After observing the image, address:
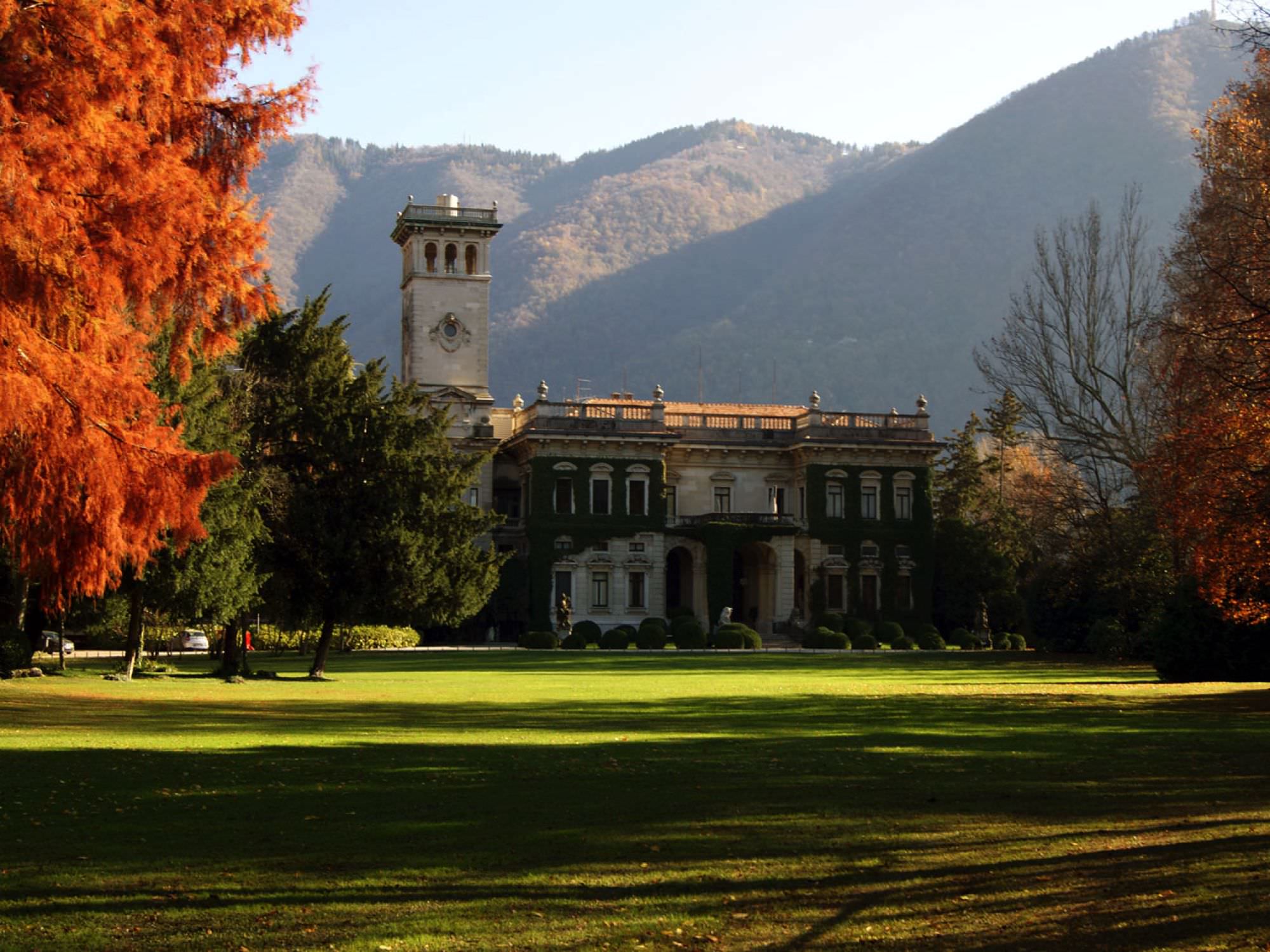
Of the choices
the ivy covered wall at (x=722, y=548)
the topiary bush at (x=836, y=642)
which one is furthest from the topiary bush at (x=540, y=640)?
the ivy covered wall at (x=722, y=548)

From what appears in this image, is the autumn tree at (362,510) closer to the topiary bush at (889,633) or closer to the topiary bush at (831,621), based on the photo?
the topiary bush at (889,633)

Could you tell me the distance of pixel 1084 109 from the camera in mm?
155625

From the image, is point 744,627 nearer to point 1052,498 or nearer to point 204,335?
point 1052,498

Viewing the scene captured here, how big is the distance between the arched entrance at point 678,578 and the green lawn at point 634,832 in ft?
161

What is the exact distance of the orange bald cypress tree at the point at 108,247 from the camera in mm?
13055

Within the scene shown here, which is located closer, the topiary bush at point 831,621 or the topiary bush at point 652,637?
the topiary bush at point 652,637

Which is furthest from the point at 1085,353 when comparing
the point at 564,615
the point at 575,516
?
the point at 575,516

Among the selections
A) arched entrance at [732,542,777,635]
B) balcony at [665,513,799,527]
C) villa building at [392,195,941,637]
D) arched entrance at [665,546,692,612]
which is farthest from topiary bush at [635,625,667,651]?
arched entrance at [665,546,692,612]

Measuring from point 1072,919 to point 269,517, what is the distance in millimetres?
28307

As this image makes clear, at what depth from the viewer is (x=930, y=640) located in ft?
201

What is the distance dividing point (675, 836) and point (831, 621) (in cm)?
5582

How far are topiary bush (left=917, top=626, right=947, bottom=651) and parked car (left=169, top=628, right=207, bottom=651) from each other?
93.0 feet

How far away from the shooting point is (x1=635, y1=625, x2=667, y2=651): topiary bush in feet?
187

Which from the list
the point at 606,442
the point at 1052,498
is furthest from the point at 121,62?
the point at 606,442
